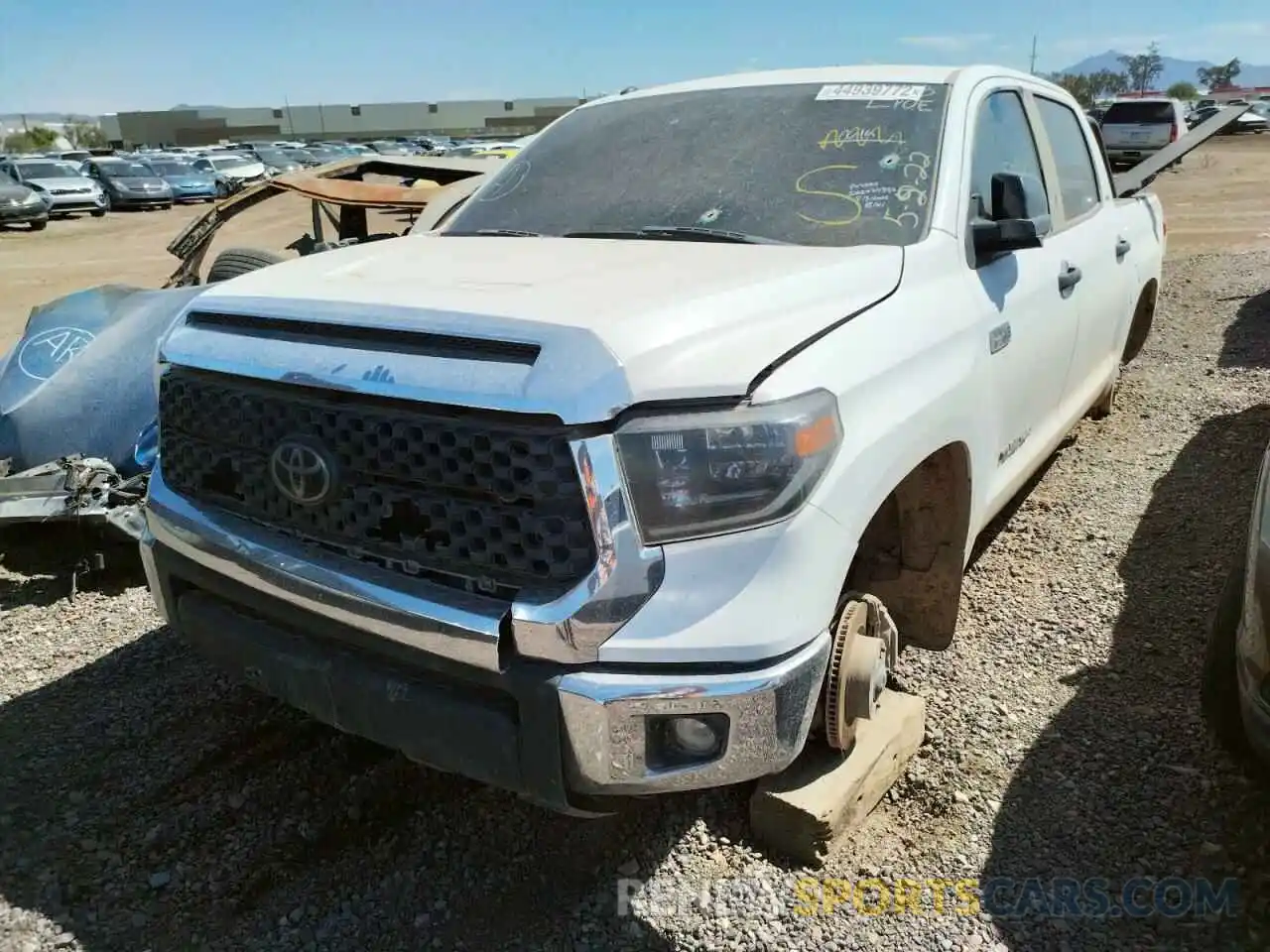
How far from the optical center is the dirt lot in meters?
2.33

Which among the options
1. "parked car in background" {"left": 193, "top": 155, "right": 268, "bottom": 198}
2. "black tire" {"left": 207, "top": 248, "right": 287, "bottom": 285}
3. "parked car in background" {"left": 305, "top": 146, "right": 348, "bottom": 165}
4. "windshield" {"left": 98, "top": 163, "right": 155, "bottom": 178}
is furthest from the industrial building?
"black tire" {"left": 207, "top": 248, "right": 287, "bottom": 285}

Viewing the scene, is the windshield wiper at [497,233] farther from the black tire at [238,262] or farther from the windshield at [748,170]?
the black tire at [238,262]

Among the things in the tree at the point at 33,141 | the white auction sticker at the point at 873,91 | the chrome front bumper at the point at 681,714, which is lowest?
the chrome front bumper at the point at 681,714

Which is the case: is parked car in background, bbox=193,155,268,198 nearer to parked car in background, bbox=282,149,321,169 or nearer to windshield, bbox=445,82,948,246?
parked car in background, bbox=282,149,321,169

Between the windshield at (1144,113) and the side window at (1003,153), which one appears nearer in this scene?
the side window at (1003,153)

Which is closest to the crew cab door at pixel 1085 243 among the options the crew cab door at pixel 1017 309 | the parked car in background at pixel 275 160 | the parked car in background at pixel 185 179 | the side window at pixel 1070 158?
the side window at pixel 1070 158

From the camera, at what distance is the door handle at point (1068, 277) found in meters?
3.53

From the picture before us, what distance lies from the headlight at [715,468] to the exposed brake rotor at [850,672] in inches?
19.9

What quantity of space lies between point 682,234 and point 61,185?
1063 inches

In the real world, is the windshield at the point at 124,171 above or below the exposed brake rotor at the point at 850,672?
above

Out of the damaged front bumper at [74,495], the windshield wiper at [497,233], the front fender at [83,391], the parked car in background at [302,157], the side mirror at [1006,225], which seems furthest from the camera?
the parked car in background at [302,157]

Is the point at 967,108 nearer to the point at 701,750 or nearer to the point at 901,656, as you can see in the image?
the point at 901,656

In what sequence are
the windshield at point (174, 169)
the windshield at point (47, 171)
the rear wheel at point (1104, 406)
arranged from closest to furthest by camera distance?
the rear wheel at point (1104, 406) < the windshield at point (47, 171) < the windshield at point (174, 169)

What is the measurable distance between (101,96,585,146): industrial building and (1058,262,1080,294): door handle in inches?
3047
